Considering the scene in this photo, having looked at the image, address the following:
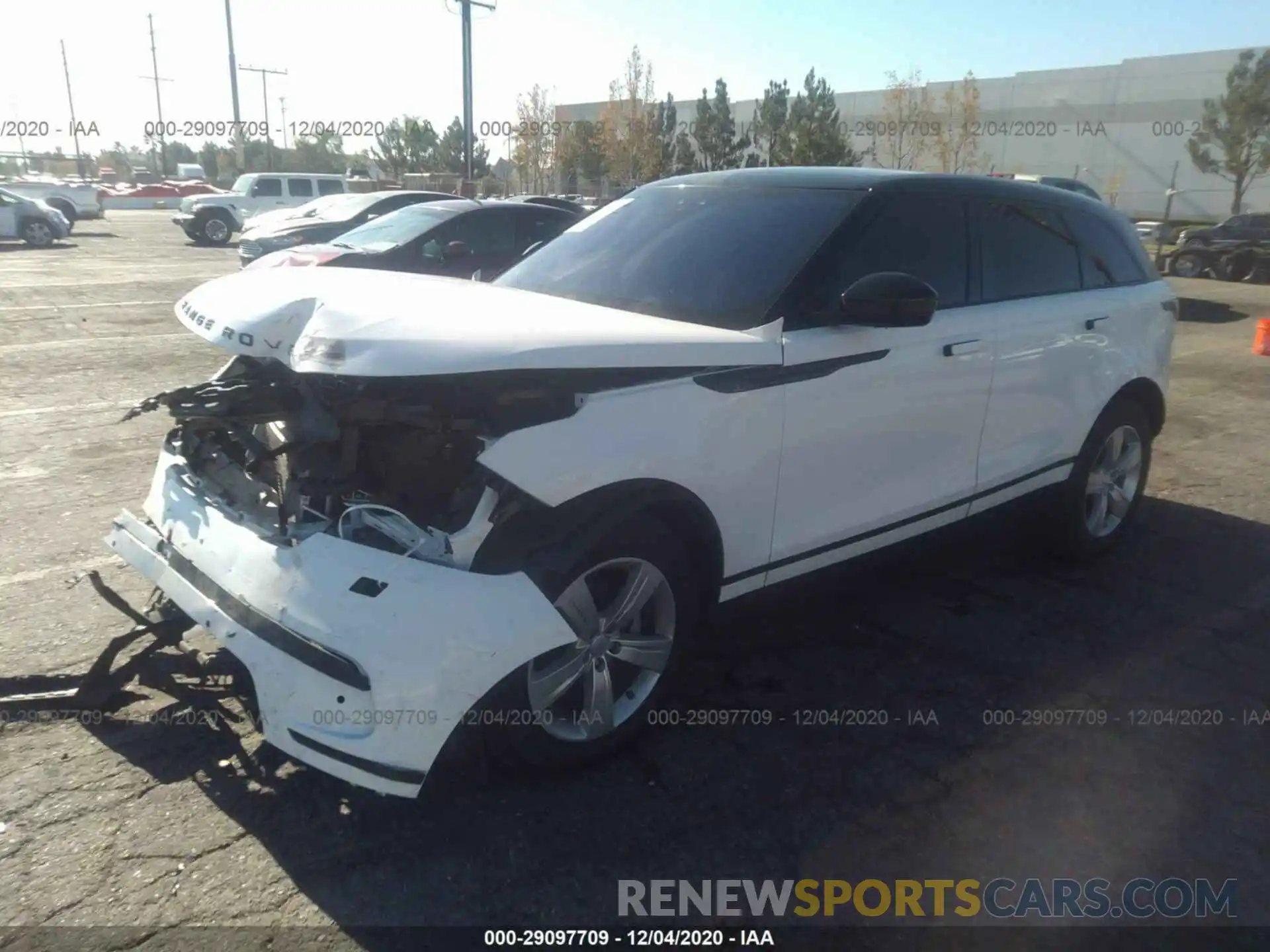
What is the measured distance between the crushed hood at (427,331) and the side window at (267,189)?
26571 mm

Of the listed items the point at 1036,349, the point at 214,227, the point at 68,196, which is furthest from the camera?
the point at 68,196

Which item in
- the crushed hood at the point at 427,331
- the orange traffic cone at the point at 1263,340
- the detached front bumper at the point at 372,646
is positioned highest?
the crushed hood at the point at 427,331

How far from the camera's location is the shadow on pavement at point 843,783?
2713 mm

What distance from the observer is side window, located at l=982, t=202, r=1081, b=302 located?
4.27 metres

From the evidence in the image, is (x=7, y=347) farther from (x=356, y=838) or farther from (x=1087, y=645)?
(x=1087, y=645)

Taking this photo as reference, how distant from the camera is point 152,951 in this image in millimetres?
2355

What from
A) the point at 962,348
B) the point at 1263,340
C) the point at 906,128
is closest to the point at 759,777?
the point at 962,348

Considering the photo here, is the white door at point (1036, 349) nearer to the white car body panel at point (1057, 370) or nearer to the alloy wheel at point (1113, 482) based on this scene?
the white car body panel at point (1057, 370)

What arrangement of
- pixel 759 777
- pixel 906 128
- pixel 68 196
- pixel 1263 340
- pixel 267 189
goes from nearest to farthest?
pixel 759 777 → pixel 1263 340 → pixel 267 189 → pixel 68 196 → pixel 906 128

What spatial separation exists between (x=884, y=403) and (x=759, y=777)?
1422 mm

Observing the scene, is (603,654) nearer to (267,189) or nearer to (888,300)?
(888,300)

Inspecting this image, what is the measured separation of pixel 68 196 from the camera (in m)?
32.9

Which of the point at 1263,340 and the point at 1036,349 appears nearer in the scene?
the point at 1036,349

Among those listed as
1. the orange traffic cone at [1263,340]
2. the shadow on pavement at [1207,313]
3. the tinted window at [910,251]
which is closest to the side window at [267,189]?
the shadow on pavement at [1207,313]
